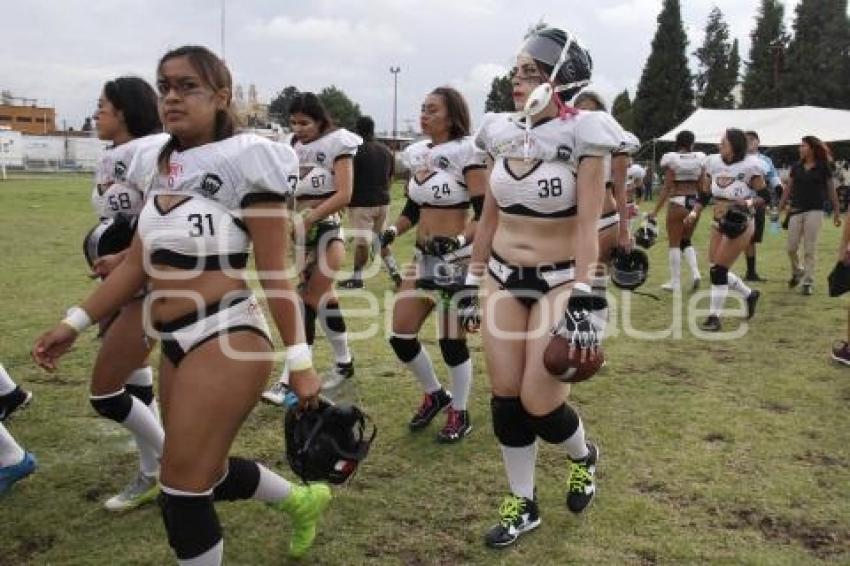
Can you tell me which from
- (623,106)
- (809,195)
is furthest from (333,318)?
(623,106)

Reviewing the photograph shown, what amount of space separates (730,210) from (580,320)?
635 centimetres

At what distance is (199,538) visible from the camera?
2.99 metres

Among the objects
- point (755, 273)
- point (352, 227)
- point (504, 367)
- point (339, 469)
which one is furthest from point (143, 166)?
point (755, 273)

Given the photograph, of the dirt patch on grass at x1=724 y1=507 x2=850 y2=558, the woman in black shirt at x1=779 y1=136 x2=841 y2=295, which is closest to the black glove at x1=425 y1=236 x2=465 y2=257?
the dirt patch on grass at x1=724 y1=507 x2=850 y2=558

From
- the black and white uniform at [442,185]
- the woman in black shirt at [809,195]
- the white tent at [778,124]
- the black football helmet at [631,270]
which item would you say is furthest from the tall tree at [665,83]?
the black and white uniform at [442,185]

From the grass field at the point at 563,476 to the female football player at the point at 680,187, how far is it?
3414 millimetres

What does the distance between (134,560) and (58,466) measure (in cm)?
150

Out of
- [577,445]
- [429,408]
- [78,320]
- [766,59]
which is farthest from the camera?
[766,59]

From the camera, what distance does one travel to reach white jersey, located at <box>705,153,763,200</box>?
9703mm

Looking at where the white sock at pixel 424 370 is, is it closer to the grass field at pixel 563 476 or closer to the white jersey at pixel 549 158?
the grass field at pixel 563 476

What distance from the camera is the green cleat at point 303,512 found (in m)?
3.80

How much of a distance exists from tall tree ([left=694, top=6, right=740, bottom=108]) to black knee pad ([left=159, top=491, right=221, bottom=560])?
66805 millimetres

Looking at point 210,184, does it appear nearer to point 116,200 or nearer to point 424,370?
point 116,200

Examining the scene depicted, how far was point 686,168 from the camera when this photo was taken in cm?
1115
